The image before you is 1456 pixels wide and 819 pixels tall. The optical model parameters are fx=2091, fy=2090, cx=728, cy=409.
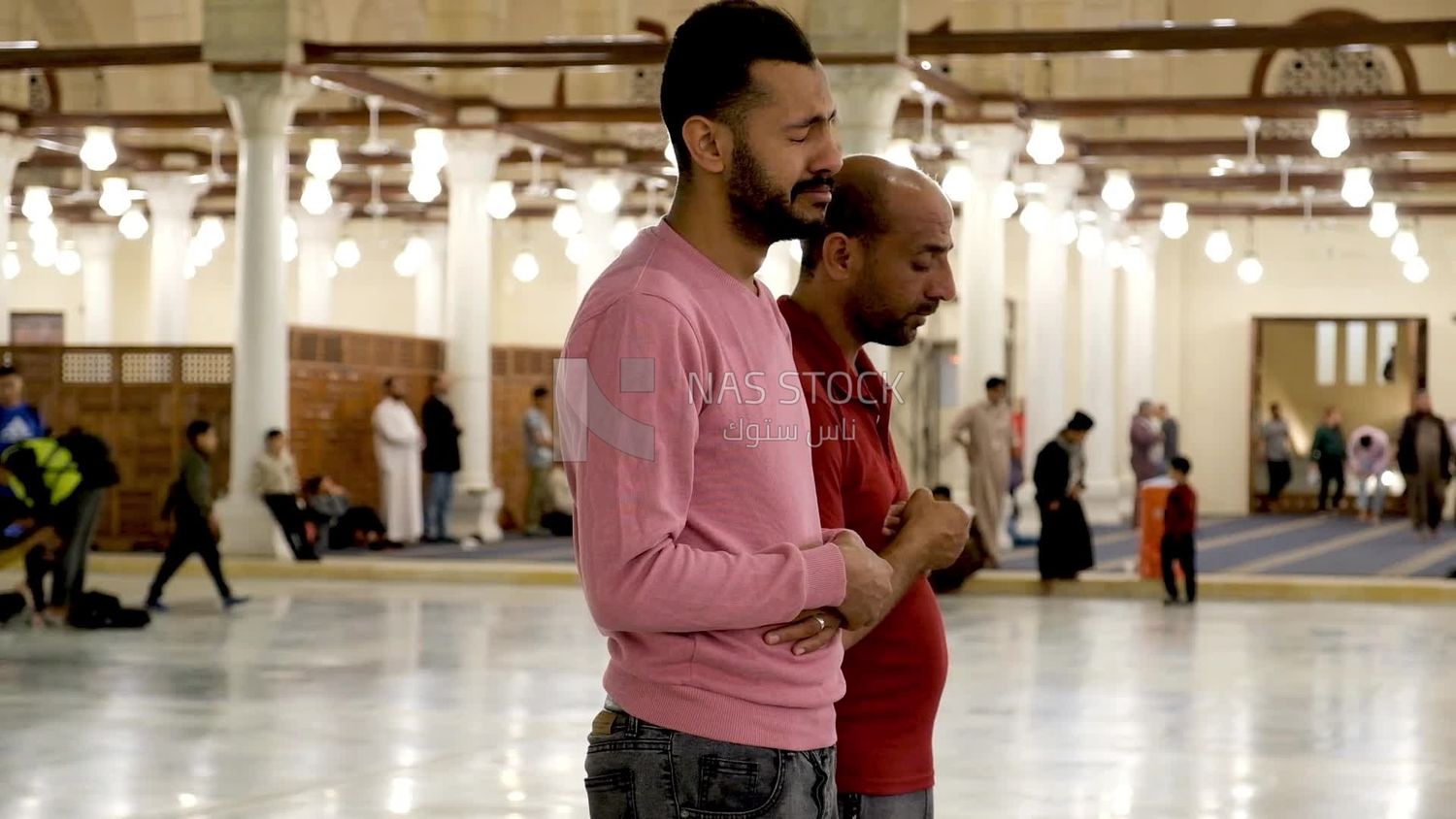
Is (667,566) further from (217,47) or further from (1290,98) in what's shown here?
(1290,98)

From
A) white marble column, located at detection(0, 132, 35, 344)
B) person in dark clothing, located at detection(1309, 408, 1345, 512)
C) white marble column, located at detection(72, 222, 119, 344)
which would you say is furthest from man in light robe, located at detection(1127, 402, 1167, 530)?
white marble column, located at detection(72, 222, 119, 344)

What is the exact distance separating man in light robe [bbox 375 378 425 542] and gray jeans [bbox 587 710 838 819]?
16.7m

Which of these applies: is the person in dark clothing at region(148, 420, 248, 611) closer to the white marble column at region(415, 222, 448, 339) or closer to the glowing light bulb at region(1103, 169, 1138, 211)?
the glowing light bulb at region(1103, 169, 1138, 211)

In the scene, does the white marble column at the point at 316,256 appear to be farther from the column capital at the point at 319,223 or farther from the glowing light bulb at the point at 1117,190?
the glowing light bulb at the point at 1117,190

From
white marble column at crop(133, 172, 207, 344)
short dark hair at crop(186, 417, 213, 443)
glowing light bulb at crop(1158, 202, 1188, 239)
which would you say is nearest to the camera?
short dark hair at crop(186, 417, 213, 443)

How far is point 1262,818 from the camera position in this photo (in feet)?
21.2

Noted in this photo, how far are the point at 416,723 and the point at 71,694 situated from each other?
183 centimetres

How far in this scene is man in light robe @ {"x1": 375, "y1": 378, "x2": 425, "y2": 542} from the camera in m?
18.6

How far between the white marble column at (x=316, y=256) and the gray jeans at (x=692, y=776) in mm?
26689

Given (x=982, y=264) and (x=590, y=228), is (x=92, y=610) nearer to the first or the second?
(x=982, y=264)

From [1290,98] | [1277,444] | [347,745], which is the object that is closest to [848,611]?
[347,745]

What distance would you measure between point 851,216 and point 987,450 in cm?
1334

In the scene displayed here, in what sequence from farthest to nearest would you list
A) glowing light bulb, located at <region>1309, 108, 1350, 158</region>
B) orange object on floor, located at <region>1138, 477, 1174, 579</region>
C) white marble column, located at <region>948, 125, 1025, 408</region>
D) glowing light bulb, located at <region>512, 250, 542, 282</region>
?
glowing light bulb, located at <region>512, 250, 542, 282</region> → white marble column, located at <region>948, 125, 1025, 408</region> → orange object on floor, located at <region>1138, 477, 1174, 579</region> → glowing light bulb, located at <region>1309, 108, 1350, 158</region>

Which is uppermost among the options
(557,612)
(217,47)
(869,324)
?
(217,47)
